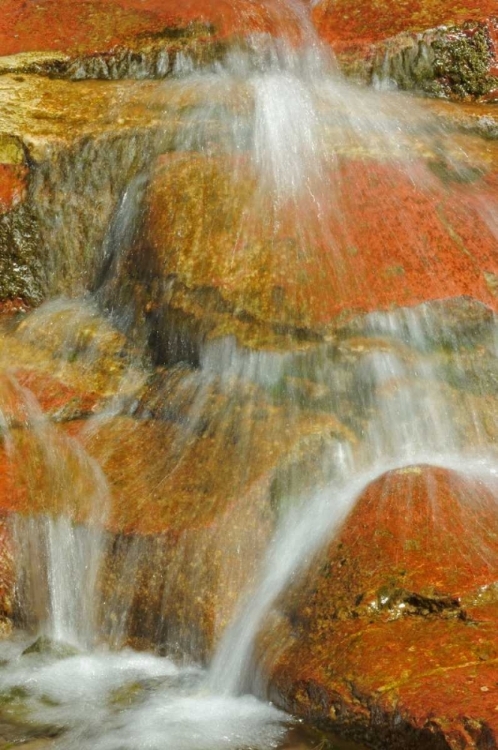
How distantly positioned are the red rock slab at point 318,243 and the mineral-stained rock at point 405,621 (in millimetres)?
Answer: 1773

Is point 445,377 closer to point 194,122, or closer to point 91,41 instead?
point 194,122

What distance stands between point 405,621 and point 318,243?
11.6ft

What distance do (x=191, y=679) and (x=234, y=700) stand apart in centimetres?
46

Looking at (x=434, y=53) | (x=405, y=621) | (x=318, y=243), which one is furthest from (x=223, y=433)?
(x=434, y=53)

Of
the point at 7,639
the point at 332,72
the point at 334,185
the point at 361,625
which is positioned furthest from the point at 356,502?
the point at 332,72

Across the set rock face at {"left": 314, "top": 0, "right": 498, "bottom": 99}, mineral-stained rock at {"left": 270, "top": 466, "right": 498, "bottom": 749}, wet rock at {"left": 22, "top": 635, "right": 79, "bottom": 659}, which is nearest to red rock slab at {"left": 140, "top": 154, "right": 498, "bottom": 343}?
mineral-stained rock at {"left": 270, "top": 466, "right": 498, "bottom": 749}

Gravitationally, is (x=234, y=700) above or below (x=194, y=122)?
below

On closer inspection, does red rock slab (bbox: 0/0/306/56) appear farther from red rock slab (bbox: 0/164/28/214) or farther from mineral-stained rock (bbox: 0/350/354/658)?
mineral-stained rock (bbox: 0/350/354/658)

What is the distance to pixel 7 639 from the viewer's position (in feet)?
24.6

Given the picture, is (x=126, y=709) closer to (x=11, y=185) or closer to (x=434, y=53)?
(x=11, y=185)

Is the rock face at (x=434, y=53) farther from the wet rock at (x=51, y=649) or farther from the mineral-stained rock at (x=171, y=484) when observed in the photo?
the wet rock at (x=51, y=649)

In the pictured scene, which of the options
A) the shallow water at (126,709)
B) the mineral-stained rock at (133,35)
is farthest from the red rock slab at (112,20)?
the shallow water at (126,709)

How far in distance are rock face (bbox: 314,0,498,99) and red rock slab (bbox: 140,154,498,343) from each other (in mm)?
2195

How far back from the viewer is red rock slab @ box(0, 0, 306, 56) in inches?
453
